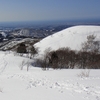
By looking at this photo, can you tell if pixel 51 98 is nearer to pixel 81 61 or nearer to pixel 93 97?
pixel 93 97

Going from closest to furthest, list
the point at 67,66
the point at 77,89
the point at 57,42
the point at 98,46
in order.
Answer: the point at 77,89 → the point at 67,66 → the point at 98,46 → the point at 57,42

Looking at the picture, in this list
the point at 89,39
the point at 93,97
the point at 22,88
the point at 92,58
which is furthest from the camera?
the point at 89,39

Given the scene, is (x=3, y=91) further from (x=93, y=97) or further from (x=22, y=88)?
(x=93, y=97)

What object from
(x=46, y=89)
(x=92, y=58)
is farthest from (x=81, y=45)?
(x=46, y=89)

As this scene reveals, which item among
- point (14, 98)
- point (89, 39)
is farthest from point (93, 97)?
point (89, 39)

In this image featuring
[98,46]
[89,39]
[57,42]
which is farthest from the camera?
[57,42]

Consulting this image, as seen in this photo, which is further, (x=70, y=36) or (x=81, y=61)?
(x=70, y=36)

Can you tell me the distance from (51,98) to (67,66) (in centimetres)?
1875

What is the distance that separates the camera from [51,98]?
6453mm

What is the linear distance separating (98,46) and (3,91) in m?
33.5

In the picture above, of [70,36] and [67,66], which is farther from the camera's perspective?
[70,36]

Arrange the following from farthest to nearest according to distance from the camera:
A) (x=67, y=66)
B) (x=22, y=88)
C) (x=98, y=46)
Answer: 1. (x=98, y=46)
2. (x=67, y=66)
3. (x=22, y=88)

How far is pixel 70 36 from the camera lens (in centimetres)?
4700

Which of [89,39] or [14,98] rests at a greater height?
[14,98]
